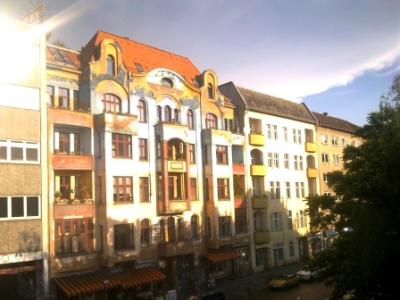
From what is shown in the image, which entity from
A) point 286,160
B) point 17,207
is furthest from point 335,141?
point 17,207

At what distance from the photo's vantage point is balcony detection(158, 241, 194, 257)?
119 feet

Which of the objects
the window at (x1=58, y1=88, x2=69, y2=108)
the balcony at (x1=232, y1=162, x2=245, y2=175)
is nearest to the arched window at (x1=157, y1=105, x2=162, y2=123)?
the window at (x1=58, y1=88, x2=69, y2=108)

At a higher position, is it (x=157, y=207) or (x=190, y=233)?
(x=157, y=207)

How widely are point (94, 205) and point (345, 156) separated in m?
18.4

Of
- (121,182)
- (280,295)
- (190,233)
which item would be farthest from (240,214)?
(121,182)

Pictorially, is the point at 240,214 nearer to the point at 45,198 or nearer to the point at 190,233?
the point at 190,233

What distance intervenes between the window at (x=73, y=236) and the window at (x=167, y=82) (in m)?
14.2

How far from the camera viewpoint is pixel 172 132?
38594 millimetres

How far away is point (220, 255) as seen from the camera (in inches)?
1634

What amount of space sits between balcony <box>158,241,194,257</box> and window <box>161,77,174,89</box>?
14.1 metres

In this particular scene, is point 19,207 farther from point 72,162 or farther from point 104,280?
point 104,280

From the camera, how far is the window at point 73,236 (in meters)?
30.8

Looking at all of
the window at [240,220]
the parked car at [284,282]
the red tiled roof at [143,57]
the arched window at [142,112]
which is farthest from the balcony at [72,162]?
the parked car at [284,282]

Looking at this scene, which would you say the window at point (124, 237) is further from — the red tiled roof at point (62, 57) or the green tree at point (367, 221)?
the green tree at point (367, 221)
